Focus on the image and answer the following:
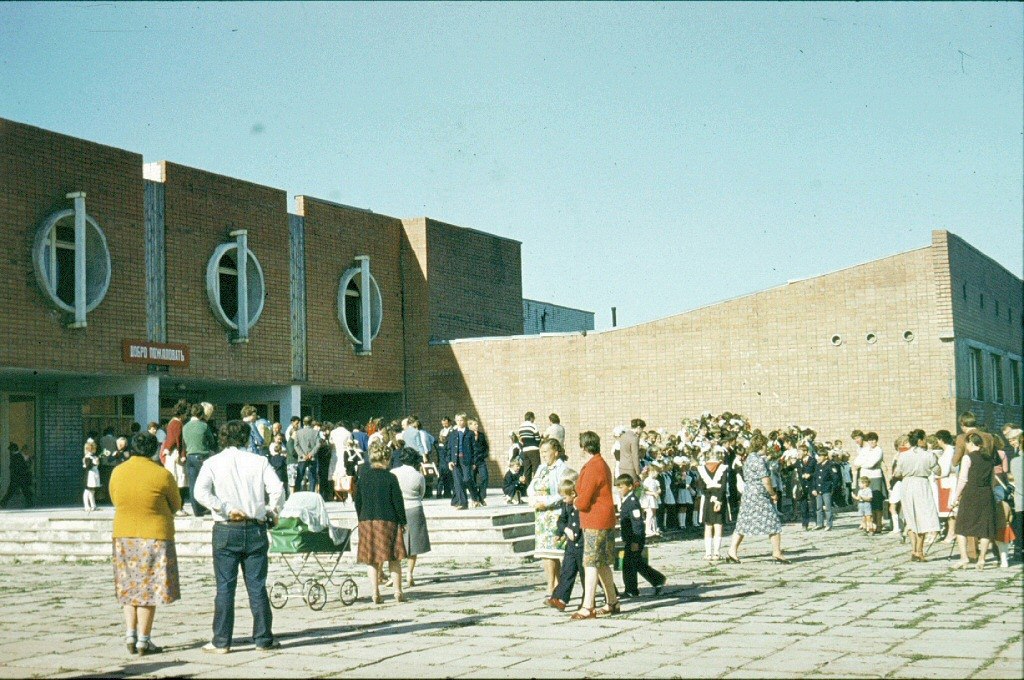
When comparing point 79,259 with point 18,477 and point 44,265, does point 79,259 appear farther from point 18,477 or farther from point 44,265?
point 18,477

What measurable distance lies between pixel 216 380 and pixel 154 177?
16.6ft

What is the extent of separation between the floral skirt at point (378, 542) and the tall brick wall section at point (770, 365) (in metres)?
21.0

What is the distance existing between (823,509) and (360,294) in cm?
1775

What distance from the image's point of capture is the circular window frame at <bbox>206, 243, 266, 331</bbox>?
29156mm

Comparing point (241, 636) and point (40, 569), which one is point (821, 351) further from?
point (241, 636)

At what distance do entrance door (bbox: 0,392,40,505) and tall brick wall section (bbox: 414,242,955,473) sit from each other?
41.5 ft

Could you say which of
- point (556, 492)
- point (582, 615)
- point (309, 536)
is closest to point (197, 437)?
point (309, 536)

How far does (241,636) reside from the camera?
980 cm

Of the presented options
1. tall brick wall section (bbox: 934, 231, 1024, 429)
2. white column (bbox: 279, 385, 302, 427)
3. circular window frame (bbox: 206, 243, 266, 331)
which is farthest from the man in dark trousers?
white column (bbox: 279, 385, 302, 427)

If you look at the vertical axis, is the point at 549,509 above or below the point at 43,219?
below

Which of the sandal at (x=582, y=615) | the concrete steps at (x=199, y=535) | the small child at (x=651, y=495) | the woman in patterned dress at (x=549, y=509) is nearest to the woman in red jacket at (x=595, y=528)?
the sandal at (x=582, y=615)

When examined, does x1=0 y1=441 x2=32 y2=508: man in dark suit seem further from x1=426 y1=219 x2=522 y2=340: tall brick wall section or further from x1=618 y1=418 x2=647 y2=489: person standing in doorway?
x1=618 y1=418 x2=647 y2=489: person standing in doorway

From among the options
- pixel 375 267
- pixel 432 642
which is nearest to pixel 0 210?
pixel 375 267

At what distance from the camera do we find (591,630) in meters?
9.64
